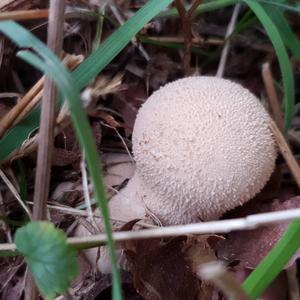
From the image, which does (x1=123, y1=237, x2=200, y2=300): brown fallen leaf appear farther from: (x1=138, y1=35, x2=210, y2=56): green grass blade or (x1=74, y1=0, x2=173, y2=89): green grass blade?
(x1=138, y1=35, x2=210, y2=56): green grass blade

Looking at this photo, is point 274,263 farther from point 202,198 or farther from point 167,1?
point 167,1

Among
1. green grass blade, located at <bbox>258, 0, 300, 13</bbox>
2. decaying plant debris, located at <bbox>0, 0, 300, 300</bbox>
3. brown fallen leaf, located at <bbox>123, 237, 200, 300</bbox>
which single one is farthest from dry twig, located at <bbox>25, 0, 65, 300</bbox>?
green grass blade, located at <bbox>258, 0, 300, 13</bbox>

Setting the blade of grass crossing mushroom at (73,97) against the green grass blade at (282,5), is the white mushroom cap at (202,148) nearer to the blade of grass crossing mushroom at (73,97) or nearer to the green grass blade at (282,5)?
the green grass blade at (282,5)

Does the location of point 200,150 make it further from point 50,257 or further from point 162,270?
point 50,257

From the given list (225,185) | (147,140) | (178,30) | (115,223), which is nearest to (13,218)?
(115,223)

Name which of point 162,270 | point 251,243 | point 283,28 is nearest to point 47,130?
point 162,270

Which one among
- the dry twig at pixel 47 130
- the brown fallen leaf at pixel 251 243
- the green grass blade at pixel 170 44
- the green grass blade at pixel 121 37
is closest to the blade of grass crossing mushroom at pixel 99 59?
the green grass blade at pixel 121 37

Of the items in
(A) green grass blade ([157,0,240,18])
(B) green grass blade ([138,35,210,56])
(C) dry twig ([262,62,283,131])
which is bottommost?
(C) dry twig ([262,62,283,131])
